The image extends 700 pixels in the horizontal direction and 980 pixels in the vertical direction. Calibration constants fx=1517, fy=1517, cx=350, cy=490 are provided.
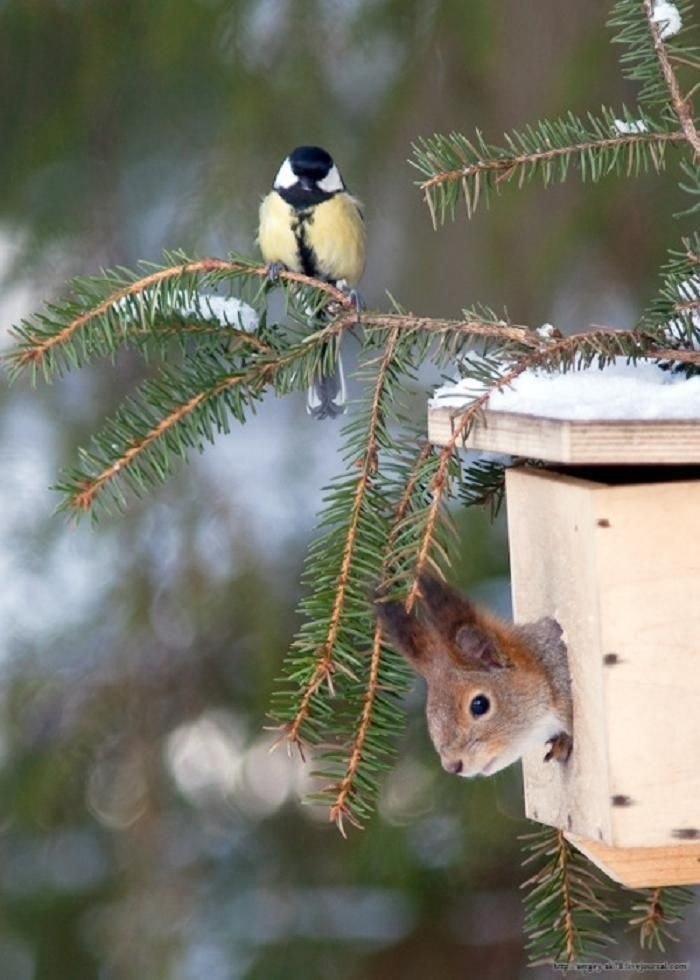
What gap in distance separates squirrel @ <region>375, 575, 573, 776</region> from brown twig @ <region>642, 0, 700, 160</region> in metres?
0.49

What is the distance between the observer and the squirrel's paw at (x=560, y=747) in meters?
1.49

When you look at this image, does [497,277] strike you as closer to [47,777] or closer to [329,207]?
[329,207]

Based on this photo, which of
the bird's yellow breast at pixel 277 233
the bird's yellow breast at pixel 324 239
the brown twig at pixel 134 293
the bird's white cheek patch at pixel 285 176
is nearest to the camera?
the brown twig at pixel 134 293

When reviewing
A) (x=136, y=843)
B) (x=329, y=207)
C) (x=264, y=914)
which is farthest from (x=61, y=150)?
(x=264, y=914)

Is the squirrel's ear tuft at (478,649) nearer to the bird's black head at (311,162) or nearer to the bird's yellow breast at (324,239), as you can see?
the bird's black head at (311,162)

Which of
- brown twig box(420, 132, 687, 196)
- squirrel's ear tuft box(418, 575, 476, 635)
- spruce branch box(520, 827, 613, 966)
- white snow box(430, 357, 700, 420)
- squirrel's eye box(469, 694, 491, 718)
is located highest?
brown twig box(420, 132, 687, 196)

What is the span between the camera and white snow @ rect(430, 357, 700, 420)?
1.32 m

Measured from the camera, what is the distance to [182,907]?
8.33ft

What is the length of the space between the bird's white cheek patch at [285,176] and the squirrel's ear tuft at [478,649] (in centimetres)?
125

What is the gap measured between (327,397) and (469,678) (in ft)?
3.27

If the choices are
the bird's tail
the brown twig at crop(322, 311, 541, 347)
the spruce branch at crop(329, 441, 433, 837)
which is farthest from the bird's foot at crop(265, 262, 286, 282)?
the bird's tail

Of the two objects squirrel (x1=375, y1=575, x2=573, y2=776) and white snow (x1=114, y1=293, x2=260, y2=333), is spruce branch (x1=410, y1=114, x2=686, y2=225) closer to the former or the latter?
white snow (x1=114, y1=293, x2=260, y2=333)

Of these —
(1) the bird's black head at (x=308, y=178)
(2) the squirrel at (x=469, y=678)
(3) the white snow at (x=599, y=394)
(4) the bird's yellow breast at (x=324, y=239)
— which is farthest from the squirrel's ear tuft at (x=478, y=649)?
(4) the bird's yellow breast at (x=324, y=239)

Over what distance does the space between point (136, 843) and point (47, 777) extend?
19cm
